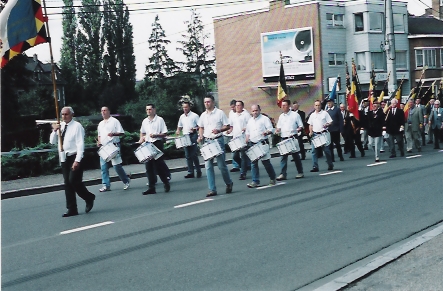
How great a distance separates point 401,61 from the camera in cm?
5794

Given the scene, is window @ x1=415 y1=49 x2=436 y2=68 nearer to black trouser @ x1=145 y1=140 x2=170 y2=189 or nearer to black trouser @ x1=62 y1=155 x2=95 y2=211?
black trouser @ x1=145 y1=140 x2=170 y2=189

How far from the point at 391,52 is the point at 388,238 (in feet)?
68.3

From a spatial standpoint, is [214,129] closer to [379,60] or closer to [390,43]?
[390,43]

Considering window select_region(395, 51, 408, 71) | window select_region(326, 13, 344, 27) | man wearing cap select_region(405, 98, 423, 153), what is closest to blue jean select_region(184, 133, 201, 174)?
man wearing cap select_region(405, 98, 423, 153)

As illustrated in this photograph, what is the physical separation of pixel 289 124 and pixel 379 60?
143ft

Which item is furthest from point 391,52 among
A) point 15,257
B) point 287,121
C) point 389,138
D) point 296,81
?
point 296,81

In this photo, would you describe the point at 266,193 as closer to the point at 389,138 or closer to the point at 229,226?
the point at 229,226

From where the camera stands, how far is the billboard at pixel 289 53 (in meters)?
53.6

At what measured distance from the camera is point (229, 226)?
29.4 feet

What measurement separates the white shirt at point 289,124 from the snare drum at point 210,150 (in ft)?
10.9

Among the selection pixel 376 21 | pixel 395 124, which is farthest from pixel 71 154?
pixel 376 21

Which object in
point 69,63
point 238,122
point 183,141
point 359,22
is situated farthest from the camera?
point 69,63

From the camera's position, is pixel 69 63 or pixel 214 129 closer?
pixel 214 129

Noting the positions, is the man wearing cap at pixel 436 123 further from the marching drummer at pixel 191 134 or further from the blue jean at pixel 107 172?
the blue jean at pixel 107 172
